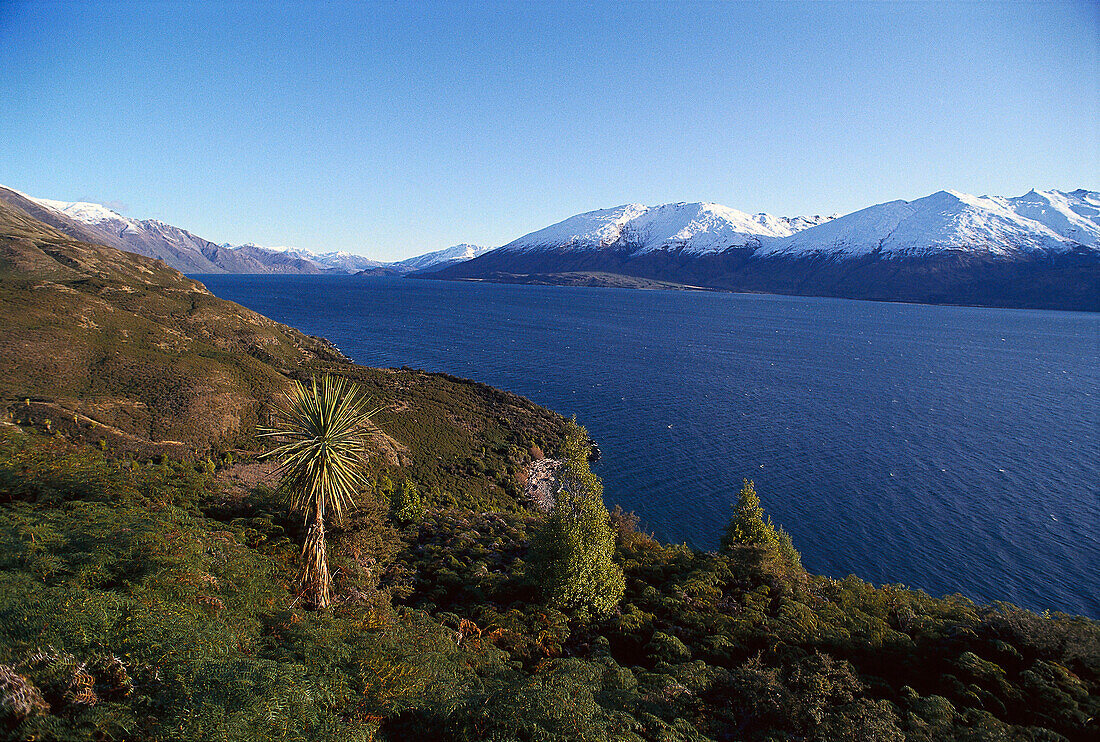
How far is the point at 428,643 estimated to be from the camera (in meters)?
14.1

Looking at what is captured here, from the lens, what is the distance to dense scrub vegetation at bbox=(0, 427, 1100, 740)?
8.77 meters

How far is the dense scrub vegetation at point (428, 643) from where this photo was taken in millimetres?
8773

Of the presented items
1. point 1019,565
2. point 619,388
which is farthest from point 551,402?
point 1019,565

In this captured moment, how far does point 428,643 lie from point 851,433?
64207 millimetres

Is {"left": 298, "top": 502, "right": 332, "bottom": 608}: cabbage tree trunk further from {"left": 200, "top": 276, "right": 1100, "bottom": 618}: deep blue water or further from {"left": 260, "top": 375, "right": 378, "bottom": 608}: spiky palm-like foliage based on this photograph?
{"left": 200, "top": 276, "right": 1100, "bottom": 618}: deep blue water

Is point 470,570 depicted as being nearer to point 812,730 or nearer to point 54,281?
point 812,730

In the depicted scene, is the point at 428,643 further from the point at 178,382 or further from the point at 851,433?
the point at 851,433

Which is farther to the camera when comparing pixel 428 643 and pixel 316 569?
pixel 316 569

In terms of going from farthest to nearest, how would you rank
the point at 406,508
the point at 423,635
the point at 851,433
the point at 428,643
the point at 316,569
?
1. the point at 851,433
2. the point at 406,508
3. the point at 316,569
4. the point at 423,635
5. the point at 428,643

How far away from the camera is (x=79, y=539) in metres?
13.4

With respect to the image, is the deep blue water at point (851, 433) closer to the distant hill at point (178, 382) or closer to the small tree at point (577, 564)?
the distant hill at point (178, 382)

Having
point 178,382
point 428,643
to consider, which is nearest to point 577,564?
point 428,643

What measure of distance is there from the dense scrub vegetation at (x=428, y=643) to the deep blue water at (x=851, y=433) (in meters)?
19.5

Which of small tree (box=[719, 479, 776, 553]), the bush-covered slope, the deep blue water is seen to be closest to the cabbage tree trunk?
the bush-covered slope
